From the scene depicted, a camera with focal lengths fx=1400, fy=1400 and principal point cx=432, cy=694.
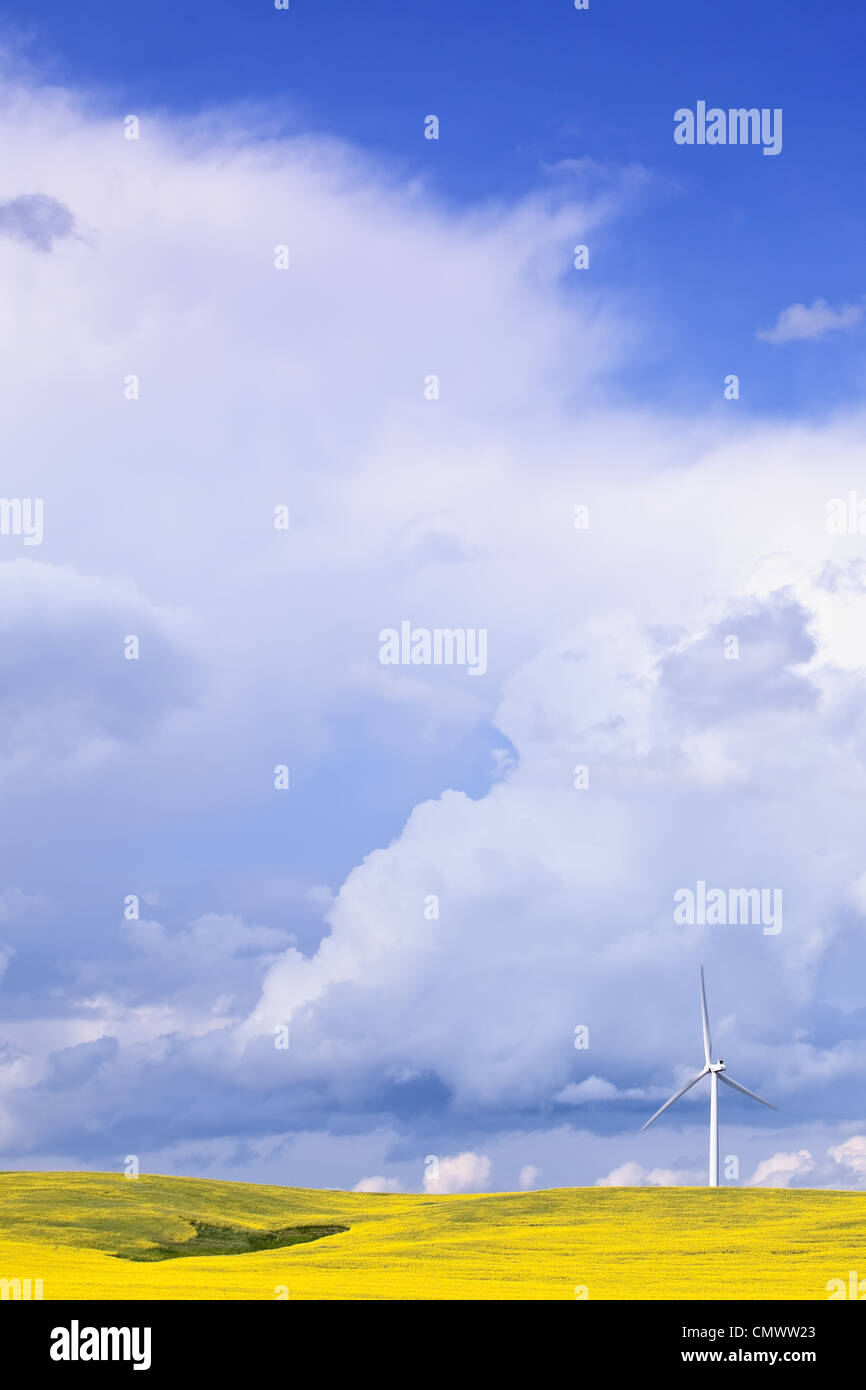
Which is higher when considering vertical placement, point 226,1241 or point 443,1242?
point 443,1242

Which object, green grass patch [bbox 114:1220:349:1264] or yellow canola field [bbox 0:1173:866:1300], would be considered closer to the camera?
yellow canola field [bbox 0:1173:866:1300]

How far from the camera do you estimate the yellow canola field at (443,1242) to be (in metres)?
67.9

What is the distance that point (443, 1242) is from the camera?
9762 centimetres

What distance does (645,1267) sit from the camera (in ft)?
264

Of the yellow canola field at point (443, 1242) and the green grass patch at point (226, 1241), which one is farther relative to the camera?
the green grass patch at point (226, 1241)

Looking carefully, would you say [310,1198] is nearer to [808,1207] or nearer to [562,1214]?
[562,1214]

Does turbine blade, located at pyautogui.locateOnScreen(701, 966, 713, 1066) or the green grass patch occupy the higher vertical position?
turbine blade, located at pyautogui.locateOnScreen(701, 966, 713, 1066)

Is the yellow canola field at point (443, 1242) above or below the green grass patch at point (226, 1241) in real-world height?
above

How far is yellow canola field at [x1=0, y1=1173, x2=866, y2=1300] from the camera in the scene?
67875 mm
